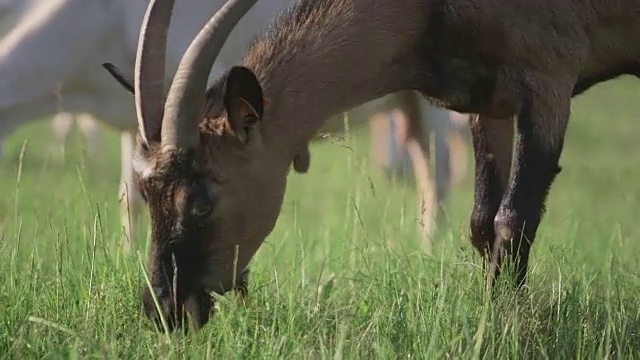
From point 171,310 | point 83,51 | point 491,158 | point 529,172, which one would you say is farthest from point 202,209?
point 83,51

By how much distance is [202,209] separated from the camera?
4324 mm

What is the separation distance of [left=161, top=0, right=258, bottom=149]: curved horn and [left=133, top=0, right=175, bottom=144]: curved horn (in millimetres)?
123

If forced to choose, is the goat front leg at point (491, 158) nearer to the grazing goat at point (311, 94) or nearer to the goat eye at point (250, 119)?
the grazing goat at point (311, 94)

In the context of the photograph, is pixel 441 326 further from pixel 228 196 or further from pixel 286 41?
pixel 286 41

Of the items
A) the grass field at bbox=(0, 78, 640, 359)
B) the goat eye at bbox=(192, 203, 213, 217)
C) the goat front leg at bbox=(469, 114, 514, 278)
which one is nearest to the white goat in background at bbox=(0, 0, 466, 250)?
the grass field at bbox=(0, 78, 640, 359)

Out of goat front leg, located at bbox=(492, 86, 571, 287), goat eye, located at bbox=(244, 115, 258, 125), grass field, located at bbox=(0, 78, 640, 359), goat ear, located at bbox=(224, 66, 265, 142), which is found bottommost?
grass field, located at bbox=(0, 78, 640, 359)

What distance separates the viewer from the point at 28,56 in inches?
263

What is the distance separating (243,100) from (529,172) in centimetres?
124

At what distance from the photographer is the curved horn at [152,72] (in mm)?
4387

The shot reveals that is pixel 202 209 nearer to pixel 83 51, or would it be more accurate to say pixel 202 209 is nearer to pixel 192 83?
pixel 192 83

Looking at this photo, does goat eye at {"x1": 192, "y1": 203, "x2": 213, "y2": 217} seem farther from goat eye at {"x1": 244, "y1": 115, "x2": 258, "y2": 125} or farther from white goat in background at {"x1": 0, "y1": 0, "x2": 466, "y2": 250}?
white goat in background at {"x1": 0, "y1": 0, "x2": 466, "y2": 250}

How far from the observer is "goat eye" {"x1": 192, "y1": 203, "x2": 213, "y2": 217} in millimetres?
4312

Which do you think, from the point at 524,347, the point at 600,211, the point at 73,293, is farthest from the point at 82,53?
the point at 600,211

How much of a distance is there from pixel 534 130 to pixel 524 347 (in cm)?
100
